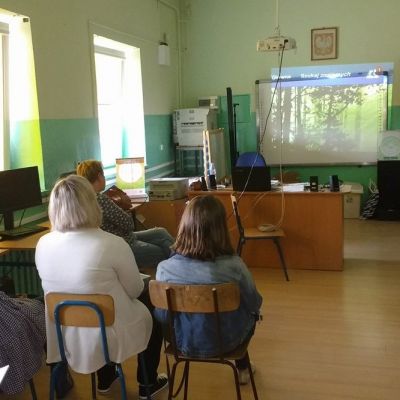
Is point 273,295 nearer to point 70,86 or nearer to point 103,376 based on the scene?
point 103,376

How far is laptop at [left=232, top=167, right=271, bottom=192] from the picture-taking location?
14.6ft

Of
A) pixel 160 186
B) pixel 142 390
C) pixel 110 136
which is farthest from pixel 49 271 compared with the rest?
pixel 110 136

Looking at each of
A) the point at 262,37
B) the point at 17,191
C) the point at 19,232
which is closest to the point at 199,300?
the point at 19,232

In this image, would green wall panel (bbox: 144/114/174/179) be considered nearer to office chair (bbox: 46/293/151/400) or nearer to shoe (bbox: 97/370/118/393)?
shoe (bbox: 97/370/118/393)

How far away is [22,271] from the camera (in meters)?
3.78

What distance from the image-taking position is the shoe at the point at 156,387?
246 centimetres

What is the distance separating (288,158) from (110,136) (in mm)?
2689

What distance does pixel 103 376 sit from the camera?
8.53ft

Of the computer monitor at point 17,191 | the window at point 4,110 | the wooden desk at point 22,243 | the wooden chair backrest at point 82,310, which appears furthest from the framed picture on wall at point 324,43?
the wooden chair backrest at point 82,310

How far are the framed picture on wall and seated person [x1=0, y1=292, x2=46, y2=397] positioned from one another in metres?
5.54

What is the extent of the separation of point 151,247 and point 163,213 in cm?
129

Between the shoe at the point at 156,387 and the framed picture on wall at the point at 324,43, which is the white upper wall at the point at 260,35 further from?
the shoe at the point at 156,387

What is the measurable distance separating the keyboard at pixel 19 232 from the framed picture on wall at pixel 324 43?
4.74m

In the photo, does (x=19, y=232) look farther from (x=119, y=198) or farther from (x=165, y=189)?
(x=165, y=189)
